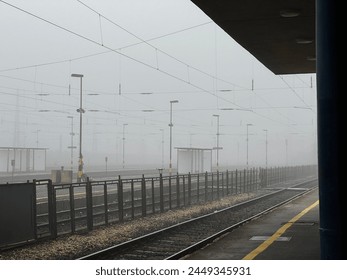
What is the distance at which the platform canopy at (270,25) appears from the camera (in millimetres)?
9305

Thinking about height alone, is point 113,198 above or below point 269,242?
above

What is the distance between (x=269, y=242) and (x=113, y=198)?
1174 centimetres

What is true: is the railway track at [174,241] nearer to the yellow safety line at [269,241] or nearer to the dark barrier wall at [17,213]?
the yellow safety line at [269,241]

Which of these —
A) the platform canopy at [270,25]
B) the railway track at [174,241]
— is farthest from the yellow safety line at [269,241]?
the platform canopy at [270,25]

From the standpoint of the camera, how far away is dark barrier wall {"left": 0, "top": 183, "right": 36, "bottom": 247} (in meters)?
10.0

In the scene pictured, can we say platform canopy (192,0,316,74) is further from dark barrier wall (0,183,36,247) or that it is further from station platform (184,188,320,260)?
dark barrier wall (0,183,36,247)

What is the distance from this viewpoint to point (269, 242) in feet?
33.6

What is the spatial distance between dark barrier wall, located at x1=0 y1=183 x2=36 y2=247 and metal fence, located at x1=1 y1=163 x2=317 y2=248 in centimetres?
24

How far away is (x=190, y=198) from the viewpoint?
70.9 ft

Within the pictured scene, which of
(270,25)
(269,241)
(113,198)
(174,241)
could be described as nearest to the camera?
(269,241)

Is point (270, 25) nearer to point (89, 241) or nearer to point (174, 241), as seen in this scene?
point (174, 241)

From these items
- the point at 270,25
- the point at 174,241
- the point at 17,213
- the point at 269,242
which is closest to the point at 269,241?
the point at 269,242

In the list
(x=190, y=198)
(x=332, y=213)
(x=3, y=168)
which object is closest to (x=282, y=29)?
(x=332, y=213)

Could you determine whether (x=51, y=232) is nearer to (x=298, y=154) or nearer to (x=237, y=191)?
(x=237, y=191)
